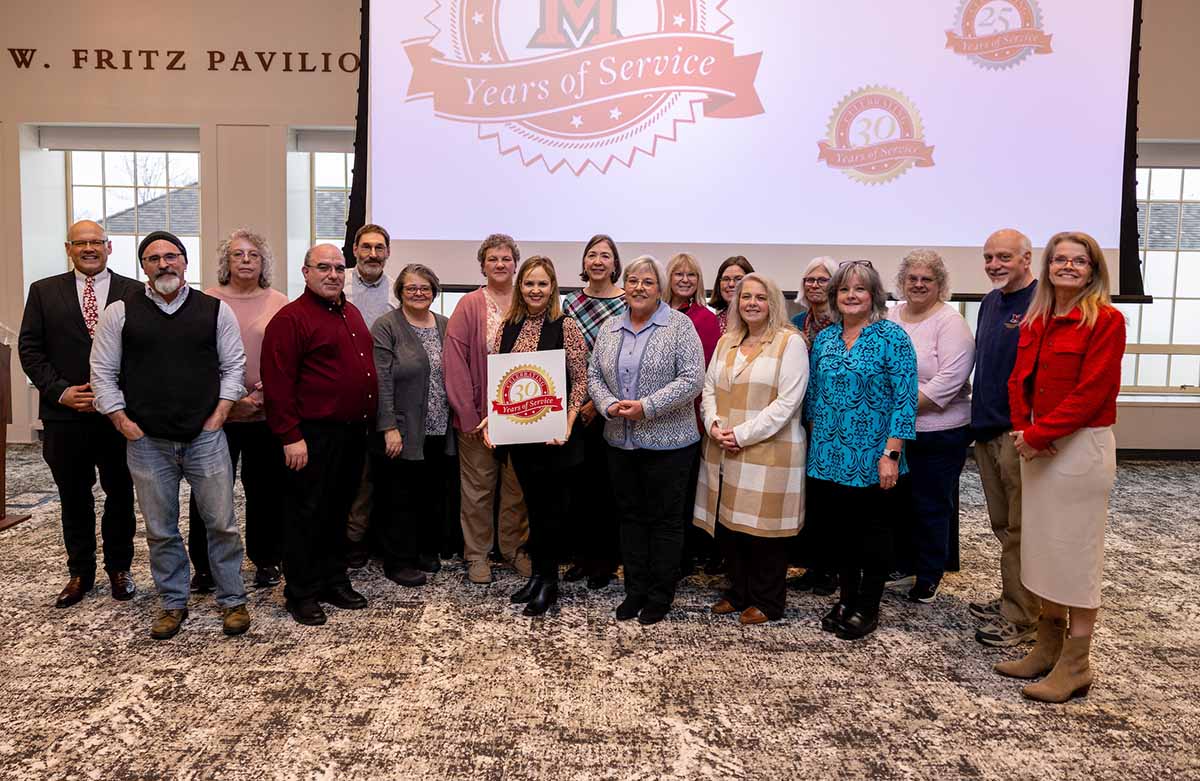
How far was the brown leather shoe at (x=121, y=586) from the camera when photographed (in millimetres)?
3188

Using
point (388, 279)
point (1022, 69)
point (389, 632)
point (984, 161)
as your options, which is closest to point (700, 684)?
point (389, 632)

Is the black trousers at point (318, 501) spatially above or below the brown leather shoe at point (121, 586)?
above

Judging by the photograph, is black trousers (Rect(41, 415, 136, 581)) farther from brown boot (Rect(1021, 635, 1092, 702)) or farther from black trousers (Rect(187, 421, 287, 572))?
brown boot (Rect(1021, 635, 1092, 702))

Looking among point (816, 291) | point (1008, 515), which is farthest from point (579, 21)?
point (1008, 515)

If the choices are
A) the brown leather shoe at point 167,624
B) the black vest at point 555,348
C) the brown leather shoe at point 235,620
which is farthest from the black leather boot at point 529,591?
the brown leather shoe at point 167,624

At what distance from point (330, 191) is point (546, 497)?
4642 millimetres

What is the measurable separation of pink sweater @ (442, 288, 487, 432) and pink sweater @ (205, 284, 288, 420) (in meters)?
0.73

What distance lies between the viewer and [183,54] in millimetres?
6254

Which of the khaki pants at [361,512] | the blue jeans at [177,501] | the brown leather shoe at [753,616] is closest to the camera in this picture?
the blue jeans at [177,501]

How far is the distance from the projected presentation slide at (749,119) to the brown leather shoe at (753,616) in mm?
2386

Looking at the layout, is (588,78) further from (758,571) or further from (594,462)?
(758,571)

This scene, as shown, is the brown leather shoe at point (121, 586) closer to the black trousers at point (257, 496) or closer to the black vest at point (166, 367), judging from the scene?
the black trousers at point (257, 496)

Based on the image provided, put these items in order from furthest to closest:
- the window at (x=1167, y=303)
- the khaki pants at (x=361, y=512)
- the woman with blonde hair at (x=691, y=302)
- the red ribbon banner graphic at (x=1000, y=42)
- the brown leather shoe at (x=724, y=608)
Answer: the window at (x=1167, y=303) < the red ribbon banner graphic at (x=1000, y=42) < the khaki pants at (x=361, y=512) < the woman with blonde hair at (x=691, y=302) < the brown leather shoe at (x=724, y=608)

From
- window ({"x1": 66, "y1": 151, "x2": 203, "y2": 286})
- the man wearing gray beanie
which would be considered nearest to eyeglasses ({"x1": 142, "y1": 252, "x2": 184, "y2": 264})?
the man wearing gray beanie
